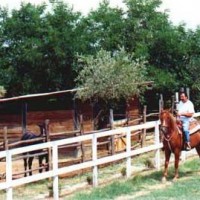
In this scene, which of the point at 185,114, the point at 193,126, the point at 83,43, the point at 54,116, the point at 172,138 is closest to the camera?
the point at 172,138

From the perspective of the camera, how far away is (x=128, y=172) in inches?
559

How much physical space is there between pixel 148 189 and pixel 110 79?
14.1m

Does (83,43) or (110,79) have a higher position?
(83,43)

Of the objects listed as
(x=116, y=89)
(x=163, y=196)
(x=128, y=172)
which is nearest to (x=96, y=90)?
(x=116, y=89)

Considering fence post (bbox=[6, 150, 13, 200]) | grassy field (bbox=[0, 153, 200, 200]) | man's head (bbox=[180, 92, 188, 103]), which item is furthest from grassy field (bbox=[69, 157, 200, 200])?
man's head (bbox=[180, 92, 188, 103])

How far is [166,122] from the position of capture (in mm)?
13508

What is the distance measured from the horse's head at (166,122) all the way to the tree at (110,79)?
36.2ft

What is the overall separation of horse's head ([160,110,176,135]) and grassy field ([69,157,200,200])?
1.17m

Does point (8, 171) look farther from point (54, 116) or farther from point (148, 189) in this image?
point (54, 116)

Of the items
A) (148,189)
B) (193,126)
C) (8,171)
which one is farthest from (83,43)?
(8,171)

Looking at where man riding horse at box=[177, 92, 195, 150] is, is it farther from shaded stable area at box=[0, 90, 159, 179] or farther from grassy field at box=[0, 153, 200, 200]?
shaded stable area at box=[0, 90, 159, 179]

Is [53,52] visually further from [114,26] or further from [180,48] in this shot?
[180,48]

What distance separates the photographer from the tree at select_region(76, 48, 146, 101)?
25.8 meters

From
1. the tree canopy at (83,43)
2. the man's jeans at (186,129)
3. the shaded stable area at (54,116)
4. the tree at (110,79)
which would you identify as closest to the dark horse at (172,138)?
the man's jeans at (186,129)
